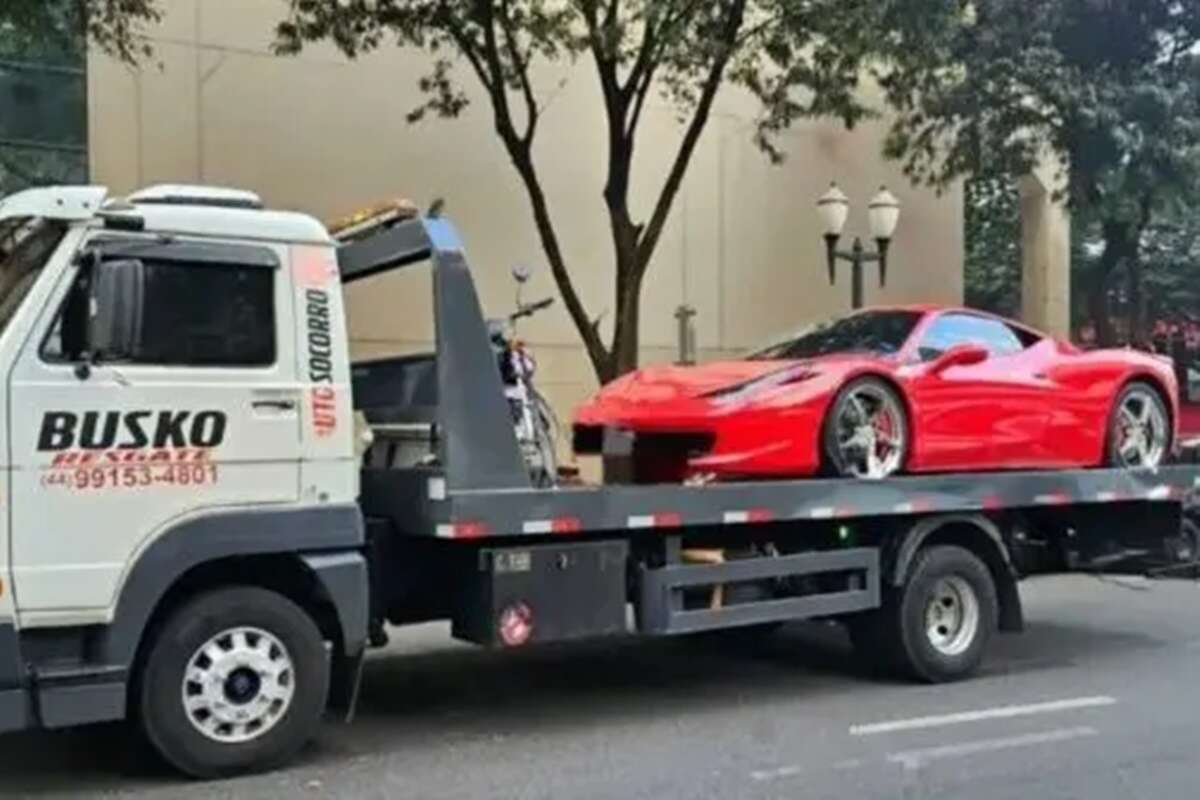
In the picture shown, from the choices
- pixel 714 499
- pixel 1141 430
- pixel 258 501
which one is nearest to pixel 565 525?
pixel 714 499

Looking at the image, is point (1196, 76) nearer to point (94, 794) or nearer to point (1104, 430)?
point (1104, 430)

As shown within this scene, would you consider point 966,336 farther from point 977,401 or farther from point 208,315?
point 208,315

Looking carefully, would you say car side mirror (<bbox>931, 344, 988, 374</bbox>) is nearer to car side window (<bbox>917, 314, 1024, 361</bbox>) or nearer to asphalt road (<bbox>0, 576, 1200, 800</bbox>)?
car side window (<bbox>917, 314, 1024, 361</bbox>)

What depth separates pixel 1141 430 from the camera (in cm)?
1063

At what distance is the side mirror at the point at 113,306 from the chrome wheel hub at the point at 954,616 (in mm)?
5075

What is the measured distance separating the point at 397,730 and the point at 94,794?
68.9 inches

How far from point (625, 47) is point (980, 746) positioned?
1001 centimetres

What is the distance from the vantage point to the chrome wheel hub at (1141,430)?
10523mm

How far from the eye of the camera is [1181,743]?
774 cm

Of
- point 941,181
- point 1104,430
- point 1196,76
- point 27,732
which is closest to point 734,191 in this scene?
point 941,181

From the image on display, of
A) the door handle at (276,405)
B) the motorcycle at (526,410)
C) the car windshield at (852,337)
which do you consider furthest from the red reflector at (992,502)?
the door handle at (276,405)

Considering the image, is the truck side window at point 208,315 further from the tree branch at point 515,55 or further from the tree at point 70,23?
the tree branch at point 515,55

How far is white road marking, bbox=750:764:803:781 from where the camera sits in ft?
23.1

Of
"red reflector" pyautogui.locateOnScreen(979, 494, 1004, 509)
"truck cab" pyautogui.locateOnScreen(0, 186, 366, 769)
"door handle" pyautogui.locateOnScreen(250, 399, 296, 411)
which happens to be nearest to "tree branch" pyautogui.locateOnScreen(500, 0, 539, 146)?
"red reflector" pyautogui.locateOnScreen(979, 494, 1004, 509)
